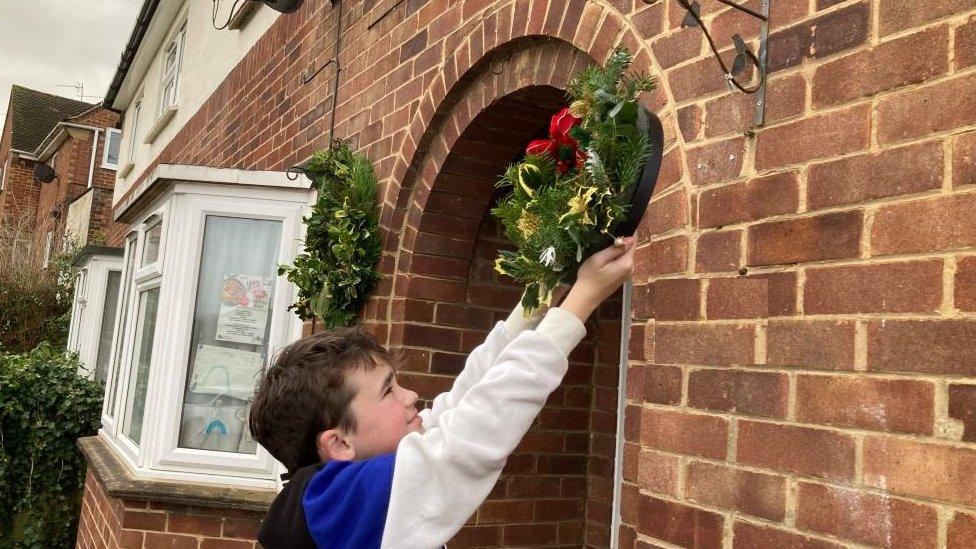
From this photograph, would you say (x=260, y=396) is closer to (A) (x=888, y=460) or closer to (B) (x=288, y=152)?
(A) (x=888, y=460)

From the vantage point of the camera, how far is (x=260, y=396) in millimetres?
2002

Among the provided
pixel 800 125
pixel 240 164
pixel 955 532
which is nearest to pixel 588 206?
pixel 800 125

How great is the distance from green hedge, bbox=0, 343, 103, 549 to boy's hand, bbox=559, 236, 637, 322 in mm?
6553

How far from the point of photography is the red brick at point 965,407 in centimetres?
131

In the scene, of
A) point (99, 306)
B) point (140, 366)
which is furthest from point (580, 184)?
point (99, 306)

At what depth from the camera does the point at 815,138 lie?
1.66 meters

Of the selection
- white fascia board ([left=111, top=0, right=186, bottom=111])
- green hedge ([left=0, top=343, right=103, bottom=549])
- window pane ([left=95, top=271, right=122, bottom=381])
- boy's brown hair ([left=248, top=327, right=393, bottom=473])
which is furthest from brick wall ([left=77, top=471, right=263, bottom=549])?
white fascia board ([left=111, top=0, right=186, bottom=111])

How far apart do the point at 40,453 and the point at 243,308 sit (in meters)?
3.54

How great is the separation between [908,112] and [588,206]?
607mm

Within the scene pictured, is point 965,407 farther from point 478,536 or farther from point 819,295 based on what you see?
point 478,536

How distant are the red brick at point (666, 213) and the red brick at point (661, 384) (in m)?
0.34

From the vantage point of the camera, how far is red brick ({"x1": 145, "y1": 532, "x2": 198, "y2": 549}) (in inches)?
170

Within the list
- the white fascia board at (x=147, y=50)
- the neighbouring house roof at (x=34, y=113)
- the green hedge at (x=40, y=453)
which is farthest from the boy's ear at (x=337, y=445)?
the neighbouring house roof at (x=34, y=113)

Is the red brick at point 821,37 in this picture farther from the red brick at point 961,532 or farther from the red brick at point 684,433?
the red brick at point 961,532
